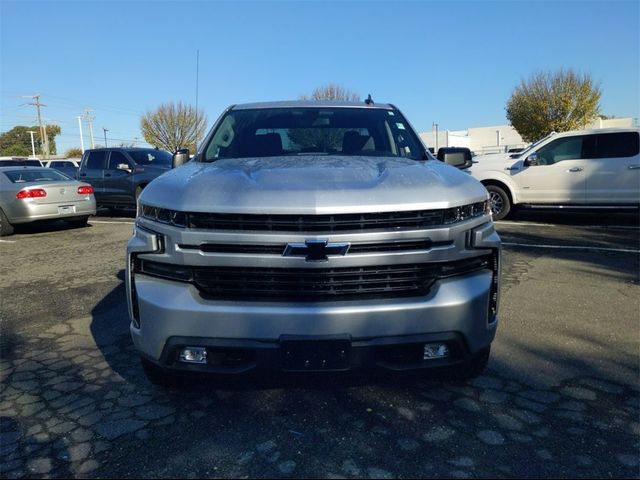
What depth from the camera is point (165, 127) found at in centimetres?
4700

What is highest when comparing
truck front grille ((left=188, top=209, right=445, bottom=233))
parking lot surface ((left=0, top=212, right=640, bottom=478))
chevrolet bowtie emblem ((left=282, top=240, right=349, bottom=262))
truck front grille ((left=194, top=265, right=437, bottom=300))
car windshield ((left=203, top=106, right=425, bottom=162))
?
car windshield ((left=203, top=106, right=425, bottom=162))

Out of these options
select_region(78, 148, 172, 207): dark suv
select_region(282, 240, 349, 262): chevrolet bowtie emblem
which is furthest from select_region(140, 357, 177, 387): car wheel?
select_region(78, 148, 172, 207): dark suv

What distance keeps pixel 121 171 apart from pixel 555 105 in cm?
3029

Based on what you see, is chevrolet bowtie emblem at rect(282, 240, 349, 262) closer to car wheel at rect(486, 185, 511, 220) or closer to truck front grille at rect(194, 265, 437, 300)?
truck front grille at rect(194, 265, 437, 300)

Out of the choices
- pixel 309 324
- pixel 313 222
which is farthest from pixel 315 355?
pixel 313 222

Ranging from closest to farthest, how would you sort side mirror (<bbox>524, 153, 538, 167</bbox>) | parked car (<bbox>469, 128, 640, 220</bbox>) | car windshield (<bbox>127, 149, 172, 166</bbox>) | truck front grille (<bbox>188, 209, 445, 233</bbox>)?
truck front grille (<bbox>188, 209, 445, 233</bbox>), parked car (<bbox>469, 128, 640, 220</bbox>), side mirror (<bbox>524, 153, 538, 167</bbox>), car windshield (<bbox>127, 149, 172, 166</bbox>)

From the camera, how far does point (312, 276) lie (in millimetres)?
2504

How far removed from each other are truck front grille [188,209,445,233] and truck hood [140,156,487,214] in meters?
0.04

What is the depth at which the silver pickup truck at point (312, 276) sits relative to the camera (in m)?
2.46

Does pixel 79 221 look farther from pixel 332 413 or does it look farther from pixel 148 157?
pixel 332 413

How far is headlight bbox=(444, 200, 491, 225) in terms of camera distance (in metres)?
2.64

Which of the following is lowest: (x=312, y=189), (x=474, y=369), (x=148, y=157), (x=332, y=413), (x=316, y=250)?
(x=332, y=413)

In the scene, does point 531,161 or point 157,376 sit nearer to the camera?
point 157,376

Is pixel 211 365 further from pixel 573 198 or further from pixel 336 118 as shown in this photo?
pixel 573 198
